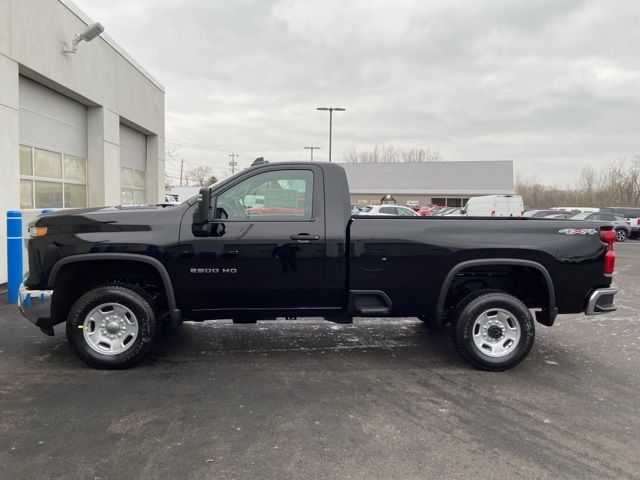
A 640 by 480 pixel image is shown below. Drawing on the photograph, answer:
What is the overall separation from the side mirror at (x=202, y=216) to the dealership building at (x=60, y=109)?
576 cm

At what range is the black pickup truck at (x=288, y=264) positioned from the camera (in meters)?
4.65

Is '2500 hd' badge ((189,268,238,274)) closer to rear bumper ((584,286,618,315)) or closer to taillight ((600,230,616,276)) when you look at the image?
rear bumper ((584,286,618,315))

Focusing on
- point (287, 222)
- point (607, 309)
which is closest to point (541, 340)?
point (607, 309)

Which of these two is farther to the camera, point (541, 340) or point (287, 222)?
point (541, 340)

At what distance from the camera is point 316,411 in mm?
3928

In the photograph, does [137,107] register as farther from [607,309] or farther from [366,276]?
[607,309]

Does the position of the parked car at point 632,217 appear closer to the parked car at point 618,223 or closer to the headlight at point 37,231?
the parked car at point 618,223

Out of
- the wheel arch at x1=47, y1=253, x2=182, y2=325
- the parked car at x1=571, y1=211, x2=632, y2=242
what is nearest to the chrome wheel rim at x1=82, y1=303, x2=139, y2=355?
the wheel arch at x1=47, y1=253, x2=182, y2=325

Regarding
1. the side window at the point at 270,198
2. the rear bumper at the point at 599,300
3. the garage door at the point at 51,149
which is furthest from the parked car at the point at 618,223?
the side window at the point at 270,198

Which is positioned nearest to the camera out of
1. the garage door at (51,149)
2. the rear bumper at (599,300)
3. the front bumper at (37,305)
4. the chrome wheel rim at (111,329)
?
the front bumper at (37,305)

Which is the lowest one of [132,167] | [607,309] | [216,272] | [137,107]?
[607,309]

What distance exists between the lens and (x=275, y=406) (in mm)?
4012

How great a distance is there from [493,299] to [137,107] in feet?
45.2

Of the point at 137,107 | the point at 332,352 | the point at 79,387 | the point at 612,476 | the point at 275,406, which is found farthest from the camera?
the point at 137,107
